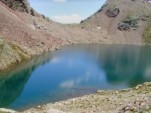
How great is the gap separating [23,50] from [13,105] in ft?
284

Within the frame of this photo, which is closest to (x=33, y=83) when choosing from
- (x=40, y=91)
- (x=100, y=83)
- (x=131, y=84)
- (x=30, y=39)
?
(x=40, y=91)

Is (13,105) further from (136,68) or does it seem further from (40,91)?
(136,68)

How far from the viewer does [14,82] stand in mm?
103188

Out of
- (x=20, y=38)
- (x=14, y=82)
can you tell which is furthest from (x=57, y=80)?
(x=20, y=38)

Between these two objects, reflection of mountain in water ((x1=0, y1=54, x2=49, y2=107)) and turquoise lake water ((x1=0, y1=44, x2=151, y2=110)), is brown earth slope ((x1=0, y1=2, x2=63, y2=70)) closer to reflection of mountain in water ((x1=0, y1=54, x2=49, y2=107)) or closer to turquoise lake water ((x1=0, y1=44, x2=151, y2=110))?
turquoise lake water ((x1=0, y1=44, x2=151, y2=110))

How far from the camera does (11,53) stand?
138 m

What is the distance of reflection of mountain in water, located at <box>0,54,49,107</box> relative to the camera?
275 ft

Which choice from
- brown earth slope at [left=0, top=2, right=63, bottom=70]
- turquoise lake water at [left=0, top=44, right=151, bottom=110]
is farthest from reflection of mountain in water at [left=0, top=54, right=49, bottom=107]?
brown earth slope at [left=0, top=2, right=63, bottom=70]

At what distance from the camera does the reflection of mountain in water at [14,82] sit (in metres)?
83.8

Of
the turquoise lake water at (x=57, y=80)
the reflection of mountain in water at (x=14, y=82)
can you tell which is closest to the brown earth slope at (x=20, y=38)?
the turquoise lake water at (x=57, y=80)

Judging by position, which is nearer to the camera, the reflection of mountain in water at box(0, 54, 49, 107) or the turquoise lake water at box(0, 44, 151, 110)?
the turquoise lake water at box(0, 44, 151, 110)

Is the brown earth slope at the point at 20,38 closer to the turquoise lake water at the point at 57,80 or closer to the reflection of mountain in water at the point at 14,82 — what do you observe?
the turquoise lake water at the point at 57,80

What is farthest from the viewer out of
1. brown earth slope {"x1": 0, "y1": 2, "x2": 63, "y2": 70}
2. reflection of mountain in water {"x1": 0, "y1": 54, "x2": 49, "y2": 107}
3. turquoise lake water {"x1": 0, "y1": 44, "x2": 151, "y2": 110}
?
brown earth slope {"x1": 0, "y1": 2, "x2": 63, "y2": 70}

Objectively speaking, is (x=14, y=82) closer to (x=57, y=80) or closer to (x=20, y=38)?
(x=57, y=80)
